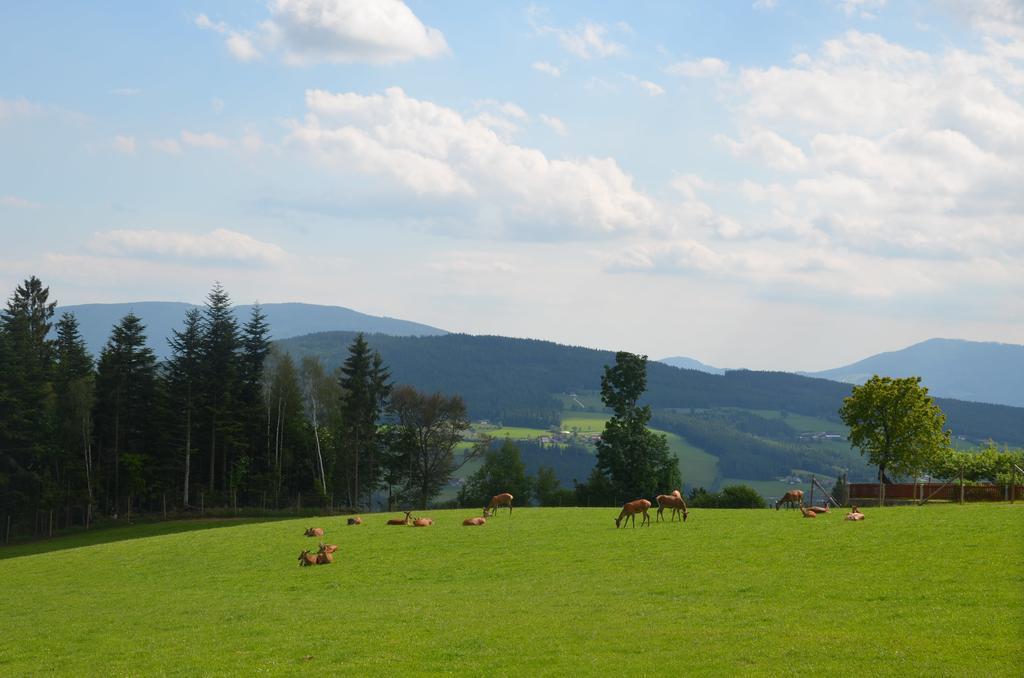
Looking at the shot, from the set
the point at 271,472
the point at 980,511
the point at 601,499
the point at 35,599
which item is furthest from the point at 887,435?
the point at 271,472

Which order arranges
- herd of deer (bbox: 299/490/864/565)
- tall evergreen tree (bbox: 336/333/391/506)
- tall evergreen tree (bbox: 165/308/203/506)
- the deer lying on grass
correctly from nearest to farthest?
1. the deer lying on grass
2. herd of deer (bbox: 299/490/864/565)
3. tall evergreen tree (bbox: 165/308/203/506)
4. tall evergreen tree (bbox: 336/333/391/506)

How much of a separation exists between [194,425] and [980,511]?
239 feet

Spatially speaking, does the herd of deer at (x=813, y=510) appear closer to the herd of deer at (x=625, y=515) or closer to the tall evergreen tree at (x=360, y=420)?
the herd of deer at (x=625, y=515)

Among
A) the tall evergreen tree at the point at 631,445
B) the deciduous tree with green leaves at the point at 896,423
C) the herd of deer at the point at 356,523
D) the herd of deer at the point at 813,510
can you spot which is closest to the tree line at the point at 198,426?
the tall evergreen tree at the point at 631,445

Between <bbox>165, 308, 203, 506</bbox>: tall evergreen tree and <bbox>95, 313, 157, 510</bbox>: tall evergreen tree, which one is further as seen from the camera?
<bbox>95, 313, 157, 510</bbox>: tall evergreen tree

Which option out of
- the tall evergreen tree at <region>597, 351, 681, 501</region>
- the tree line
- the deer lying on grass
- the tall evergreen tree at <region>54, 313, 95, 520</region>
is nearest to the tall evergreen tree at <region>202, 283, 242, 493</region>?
the tree line

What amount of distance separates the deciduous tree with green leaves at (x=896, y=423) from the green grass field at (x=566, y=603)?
66.0 ft

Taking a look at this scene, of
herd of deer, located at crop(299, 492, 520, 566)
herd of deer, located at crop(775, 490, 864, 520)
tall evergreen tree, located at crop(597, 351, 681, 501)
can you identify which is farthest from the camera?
tall evergreen tree, located at crop(597, 351, 681, 501)

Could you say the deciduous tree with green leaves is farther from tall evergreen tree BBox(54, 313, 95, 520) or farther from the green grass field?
tall evergreen tree BBox(54, 313, 95, 520)

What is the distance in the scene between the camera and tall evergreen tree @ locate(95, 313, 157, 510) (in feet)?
292

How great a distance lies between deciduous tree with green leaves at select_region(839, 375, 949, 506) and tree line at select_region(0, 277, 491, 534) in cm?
5039

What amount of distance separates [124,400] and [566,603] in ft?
248

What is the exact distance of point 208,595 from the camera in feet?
105

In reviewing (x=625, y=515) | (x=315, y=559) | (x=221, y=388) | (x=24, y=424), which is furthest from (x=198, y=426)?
(x=625, y=515)
